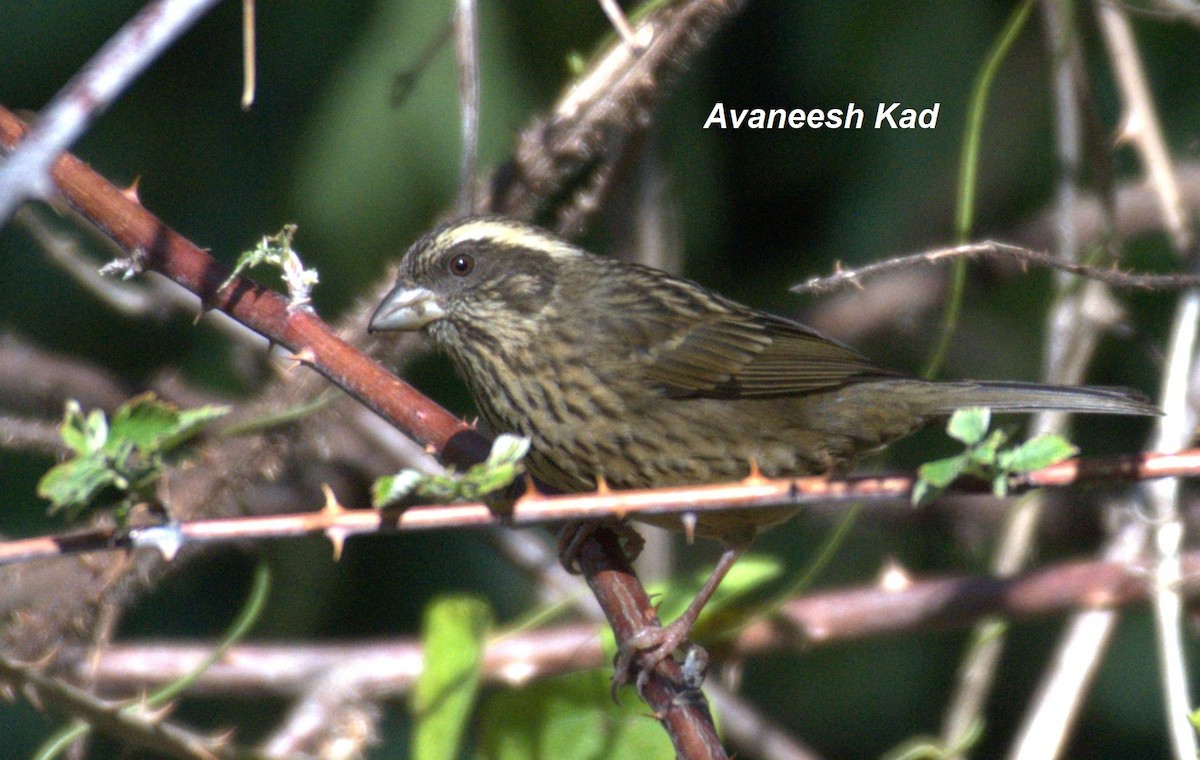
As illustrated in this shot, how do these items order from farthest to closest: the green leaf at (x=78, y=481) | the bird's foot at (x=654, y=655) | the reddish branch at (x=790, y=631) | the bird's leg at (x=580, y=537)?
the reddish branch at (x=790, y=631) < the bird's leg at (x=580, y=537) < the bird's foot at (x=654, y=655) < the green leaf at (x=78, y=481)

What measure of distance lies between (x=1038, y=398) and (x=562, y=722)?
3.93 ft

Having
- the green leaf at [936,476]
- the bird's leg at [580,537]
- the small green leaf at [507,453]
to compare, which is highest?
the bird's leg at [580,537]

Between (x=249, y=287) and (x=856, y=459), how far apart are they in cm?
165

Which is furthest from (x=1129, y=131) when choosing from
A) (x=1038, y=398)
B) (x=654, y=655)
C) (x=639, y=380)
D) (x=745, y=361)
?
(x=654, y=655)

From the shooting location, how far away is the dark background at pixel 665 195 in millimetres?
3891

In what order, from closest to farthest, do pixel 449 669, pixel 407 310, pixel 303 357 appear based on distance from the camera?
pixel 303 357 → pixel 449 669 → pixel 407 310

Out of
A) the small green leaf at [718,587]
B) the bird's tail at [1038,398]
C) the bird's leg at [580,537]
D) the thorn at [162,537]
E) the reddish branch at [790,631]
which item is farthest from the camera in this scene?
the reddish branch at [790,631]

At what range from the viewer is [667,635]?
2566 millimetres

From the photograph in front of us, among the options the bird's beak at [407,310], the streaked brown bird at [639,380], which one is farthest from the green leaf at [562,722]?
the bird's beak at [407,310]

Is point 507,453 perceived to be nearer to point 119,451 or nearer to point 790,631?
point 119,451

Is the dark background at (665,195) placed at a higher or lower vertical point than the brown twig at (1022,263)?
higher

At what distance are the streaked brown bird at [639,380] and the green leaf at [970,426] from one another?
1.23 m

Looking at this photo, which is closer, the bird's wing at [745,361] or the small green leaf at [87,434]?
the small green leaf at [87,434]

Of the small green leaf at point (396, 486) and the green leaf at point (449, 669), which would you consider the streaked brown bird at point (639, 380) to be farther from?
the small green leaf at point (396, 486)
